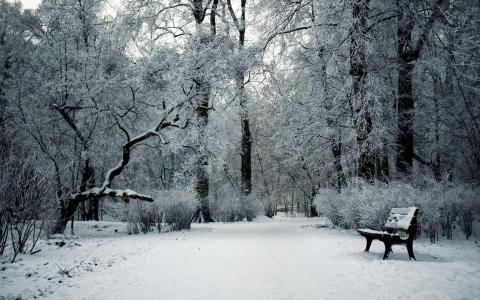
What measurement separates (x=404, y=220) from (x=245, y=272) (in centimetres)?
353

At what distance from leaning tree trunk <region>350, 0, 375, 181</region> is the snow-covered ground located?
12.7 ft

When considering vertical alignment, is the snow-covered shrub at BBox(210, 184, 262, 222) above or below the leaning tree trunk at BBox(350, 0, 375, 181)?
below

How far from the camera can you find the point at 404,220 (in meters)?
7.66

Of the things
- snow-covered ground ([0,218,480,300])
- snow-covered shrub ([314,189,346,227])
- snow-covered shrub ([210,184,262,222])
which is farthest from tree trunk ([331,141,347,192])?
snow-covered ground ([0,218,480,300])

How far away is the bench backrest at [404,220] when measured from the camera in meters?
7.45

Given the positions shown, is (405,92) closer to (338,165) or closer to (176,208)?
(338,165)

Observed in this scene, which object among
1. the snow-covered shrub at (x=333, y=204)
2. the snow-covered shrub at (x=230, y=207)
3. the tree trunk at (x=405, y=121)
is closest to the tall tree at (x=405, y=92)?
the tree trunk at (x=405, y=121)

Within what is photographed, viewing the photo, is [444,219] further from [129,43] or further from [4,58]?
[4,58]

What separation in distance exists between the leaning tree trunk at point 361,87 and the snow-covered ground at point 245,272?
12.7ft

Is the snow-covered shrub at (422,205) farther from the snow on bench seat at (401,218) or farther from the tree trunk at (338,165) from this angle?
the tree trunk at (338,165)

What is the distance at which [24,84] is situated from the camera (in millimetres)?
18516

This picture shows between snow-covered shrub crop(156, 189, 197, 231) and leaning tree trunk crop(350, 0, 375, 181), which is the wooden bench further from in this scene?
snow-covered shrub crop(156, 189, 197, 231)

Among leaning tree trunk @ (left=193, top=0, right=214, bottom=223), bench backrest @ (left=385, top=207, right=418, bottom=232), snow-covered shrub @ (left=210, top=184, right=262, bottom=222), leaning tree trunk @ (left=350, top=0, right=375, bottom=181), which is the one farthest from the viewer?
snow-covered shrub @ (left=210, top=184, right=262, bottom=222)

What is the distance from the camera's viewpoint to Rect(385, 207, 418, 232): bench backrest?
745 centimetres
